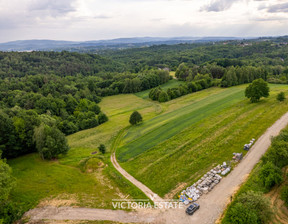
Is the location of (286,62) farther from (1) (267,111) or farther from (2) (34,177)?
(2) (34,177)

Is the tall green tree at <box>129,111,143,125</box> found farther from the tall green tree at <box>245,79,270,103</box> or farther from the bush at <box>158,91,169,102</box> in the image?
the tall green tree at <box>245,79,270,103</box>

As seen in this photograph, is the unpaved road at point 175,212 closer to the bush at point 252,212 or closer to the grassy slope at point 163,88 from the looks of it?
the bush at point 252,212

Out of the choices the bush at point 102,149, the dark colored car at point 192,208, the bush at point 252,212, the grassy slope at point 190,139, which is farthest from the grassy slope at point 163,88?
the bush at point 252,212

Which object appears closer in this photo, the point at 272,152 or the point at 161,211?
the point at 161,211

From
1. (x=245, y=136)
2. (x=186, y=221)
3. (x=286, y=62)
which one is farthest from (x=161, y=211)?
(x=286, y=62)

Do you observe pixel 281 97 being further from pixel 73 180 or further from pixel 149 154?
pixel 73 180

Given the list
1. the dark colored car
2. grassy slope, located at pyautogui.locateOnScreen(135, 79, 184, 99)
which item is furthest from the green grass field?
grassy slope, located at pyautogui.locateOnScreen(135, 79, 184, 99)
